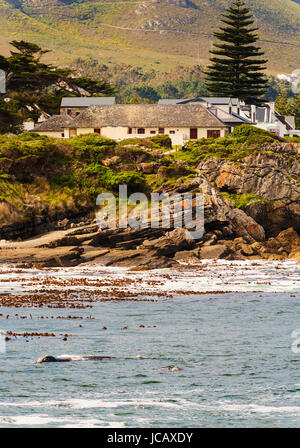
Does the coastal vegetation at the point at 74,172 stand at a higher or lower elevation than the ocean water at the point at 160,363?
higher

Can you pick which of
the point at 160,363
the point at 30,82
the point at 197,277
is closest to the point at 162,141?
the point at 30,82

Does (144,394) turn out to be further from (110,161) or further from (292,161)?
(292,161)

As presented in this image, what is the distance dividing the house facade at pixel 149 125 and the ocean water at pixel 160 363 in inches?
2000

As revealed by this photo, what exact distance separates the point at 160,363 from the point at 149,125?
2698 inches

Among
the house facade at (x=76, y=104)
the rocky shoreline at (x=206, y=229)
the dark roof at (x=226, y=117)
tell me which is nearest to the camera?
the rocky shoreline at (x=206, y=229)

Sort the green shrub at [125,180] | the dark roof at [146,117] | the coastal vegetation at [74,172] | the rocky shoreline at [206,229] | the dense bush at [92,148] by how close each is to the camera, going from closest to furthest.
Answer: the rocky shoreline at [206,229]
the coastal vegetation at [74,172]
the green shrub at [125,180]
the dense bush at [92,148]
the dark roof at [146,117]

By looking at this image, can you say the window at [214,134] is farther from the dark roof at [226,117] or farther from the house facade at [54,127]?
the house facade at [54,127]

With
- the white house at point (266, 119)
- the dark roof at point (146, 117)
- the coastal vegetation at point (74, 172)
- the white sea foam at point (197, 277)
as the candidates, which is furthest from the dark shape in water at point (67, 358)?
the white house at point (266, 119)

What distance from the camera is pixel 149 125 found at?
307ft

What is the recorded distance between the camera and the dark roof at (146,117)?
93.8m

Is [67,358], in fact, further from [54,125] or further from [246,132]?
[54,125]

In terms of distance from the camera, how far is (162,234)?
6075 cm
